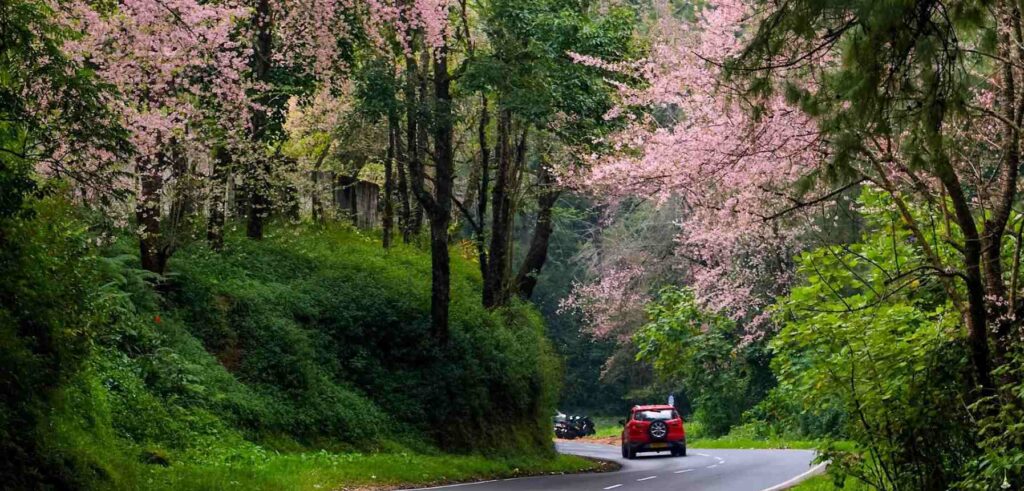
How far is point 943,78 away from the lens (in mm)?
9031

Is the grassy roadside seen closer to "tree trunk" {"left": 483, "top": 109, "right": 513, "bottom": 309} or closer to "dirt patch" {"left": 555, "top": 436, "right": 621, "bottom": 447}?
"tree trunk" {"left": 483, "top": 109, "right": 513, "bottom": 309}

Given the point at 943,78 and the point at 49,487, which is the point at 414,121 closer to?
the point at 49,487

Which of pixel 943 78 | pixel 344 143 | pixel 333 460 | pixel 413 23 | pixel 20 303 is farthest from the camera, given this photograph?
pixel 344 143

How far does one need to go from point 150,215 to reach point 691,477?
36.4 feet

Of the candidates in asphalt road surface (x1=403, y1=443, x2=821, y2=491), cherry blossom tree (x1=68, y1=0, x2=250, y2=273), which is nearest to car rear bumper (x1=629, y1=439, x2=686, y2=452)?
asphalt road surface (x1=403, y1=443, x2=821, y2=491)

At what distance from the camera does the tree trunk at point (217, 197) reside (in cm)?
2122

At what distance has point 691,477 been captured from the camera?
22562mm

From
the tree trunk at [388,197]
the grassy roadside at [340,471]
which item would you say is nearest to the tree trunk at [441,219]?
the grassy roadside at [340,471]

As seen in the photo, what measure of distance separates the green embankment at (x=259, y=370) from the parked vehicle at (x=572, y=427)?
81.6ft

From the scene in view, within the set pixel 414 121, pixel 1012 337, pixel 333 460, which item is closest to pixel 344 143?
pixel 414 121

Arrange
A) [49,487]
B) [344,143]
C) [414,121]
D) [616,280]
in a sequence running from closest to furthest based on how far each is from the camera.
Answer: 1. [49,487]
2. [414,121]
3. [344,143]
4. [616,280]

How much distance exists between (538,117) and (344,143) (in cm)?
895

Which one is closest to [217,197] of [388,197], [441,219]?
[441,219]

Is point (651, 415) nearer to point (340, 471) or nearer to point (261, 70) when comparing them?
point (261, 70)
